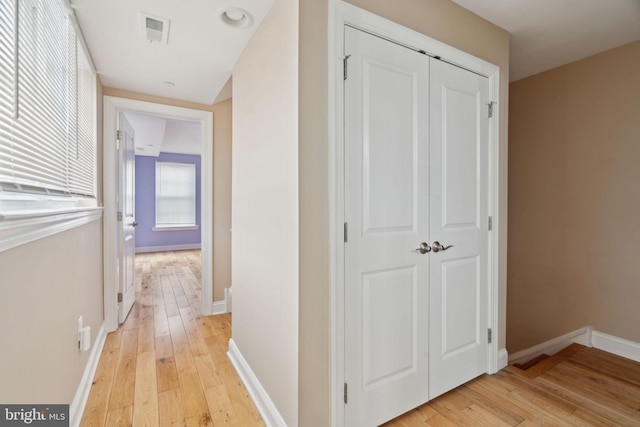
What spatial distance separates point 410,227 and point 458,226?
45 cm

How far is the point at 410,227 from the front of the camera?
1721 millimetres

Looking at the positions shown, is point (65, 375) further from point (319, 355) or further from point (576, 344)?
point (576, 344)

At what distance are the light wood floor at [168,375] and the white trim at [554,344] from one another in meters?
2.63

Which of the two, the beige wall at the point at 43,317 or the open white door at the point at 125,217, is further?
the open white door at the point at 125,217

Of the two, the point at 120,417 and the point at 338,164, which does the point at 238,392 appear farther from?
the point at 338,164

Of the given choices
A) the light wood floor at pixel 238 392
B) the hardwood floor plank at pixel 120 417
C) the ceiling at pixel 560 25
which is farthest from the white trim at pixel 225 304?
the ceiling at pixel 560 25

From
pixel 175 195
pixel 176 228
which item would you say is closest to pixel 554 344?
pixel 176 228

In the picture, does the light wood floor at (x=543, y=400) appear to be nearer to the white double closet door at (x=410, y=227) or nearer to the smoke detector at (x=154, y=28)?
the white double closet door at (x=410, y=227)

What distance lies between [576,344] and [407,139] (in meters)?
2.60


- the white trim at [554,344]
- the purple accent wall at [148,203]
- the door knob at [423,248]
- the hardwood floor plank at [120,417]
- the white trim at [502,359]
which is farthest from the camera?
the purple accent wall at [148,203]

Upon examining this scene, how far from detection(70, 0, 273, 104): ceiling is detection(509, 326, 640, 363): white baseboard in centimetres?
363

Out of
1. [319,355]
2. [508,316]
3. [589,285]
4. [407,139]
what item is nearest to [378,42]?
[407,139]

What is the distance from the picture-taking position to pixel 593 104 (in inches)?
104

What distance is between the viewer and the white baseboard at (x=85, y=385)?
161cm
